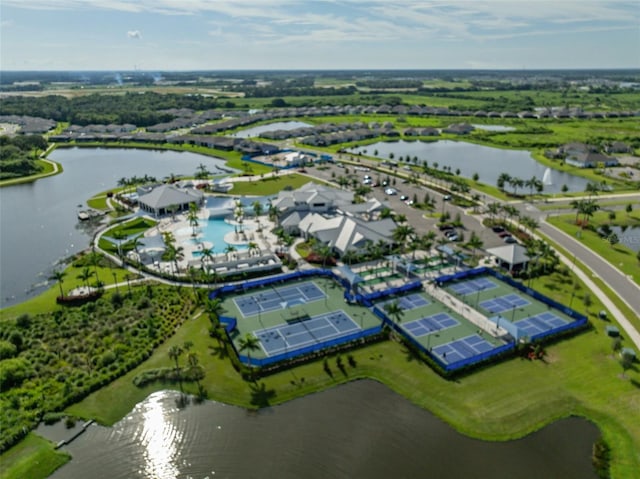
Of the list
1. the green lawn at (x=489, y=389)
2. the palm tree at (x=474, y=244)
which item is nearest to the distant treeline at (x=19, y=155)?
the green lawn at (x=489, y=389)

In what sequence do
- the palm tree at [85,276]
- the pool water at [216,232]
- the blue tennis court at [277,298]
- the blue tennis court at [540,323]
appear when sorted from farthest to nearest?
the pool water at [216,232] < the palm tree at [85,276] < the blue tennis court at [277,298] < the blue tennis court at [540,323]

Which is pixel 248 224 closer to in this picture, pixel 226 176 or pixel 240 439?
pixel 226 176

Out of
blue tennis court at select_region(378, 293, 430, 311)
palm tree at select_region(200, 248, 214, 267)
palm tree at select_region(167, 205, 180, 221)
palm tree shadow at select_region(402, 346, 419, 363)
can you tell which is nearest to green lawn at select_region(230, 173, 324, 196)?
palm tree at select_region(167, 205, 180, 221)

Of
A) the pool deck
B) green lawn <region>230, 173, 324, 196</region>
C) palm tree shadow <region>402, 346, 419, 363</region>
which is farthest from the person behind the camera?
green lawn <region>230, 173, 324, 196</region>

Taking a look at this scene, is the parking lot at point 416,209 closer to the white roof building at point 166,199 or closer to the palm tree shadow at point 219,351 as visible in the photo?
the white roof building at point 166,199

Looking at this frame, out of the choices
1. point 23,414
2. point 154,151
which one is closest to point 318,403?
point 23,414

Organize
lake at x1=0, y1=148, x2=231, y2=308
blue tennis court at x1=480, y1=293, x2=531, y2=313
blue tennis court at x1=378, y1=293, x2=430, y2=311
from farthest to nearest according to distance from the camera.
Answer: lake at x1=0, y1=148, x2=231, y2=308 → blue tennis court at x1=378, y1=293, x2=430, y2=311 → blue tennis court at x1=480, y1=293, x2=531, y2=313

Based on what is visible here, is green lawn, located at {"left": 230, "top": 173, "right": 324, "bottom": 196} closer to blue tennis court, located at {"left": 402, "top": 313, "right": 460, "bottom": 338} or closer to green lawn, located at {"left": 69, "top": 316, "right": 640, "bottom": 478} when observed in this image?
blue tennis court, located at {"left": 402, "top": 313, "right": 460, "bottom": 338}
